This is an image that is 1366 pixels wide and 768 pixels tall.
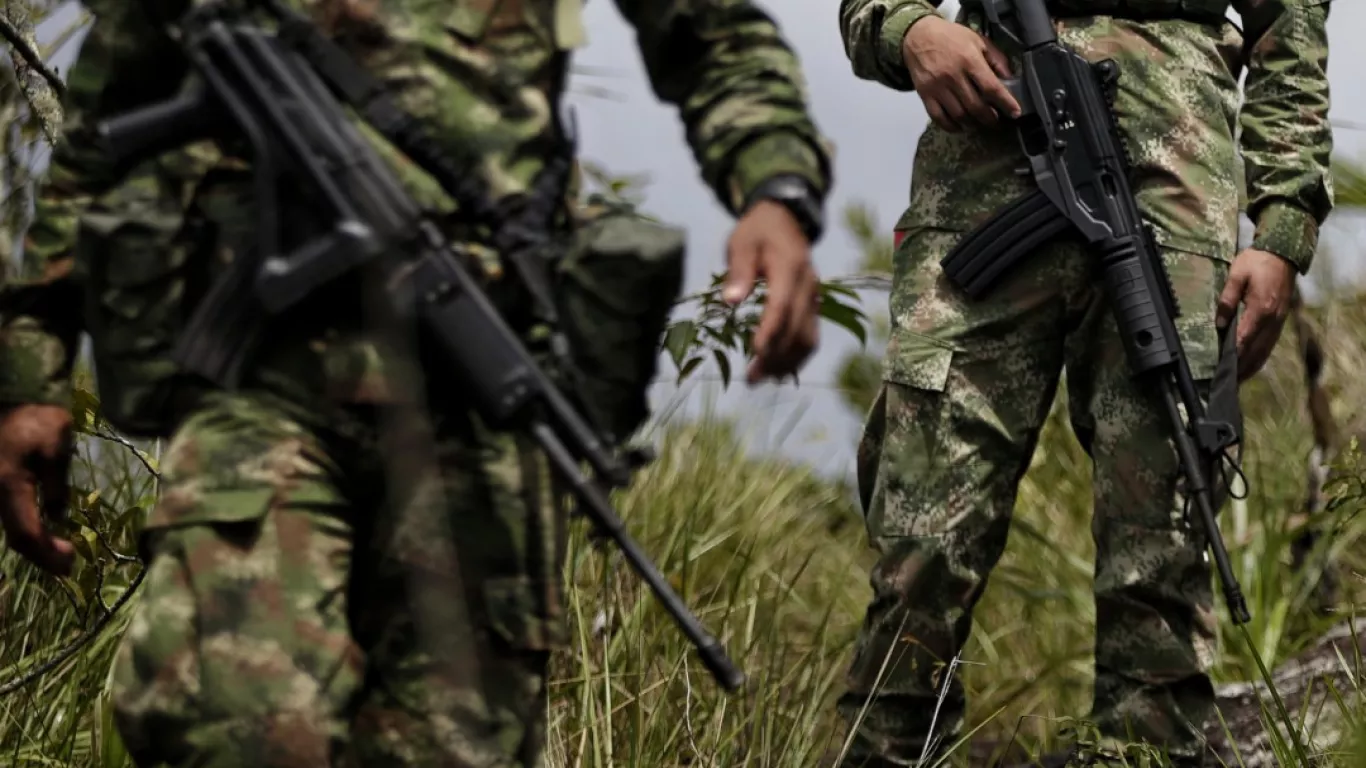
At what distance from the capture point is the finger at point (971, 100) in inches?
116

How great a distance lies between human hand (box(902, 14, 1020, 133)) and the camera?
9.63 feet

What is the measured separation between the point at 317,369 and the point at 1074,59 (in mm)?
1603

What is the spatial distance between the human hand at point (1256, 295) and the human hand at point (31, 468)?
5.96 ft

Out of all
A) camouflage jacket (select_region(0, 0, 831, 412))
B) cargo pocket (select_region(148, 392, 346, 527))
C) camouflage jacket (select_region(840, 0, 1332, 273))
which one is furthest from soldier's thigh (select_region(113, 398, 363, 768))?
camouflage jacket (select_region(840, 0, 1332, 273))

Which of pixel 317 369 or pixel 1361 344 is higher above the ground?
pixel 317 369

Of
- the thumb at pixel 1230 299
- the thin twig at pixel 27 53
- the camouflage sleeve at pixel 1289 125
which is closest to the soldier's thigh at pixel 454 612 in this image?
the thin twig at pixel 27 53

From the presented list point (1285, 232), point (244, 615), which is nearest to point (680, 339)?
point (1285, 232)

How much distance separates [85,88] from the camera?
6.06 ft

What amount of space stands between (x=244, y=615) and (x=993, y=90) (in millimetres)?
1634

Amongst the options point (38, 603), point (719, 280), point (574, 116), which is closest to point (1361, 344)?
point (719, 280)

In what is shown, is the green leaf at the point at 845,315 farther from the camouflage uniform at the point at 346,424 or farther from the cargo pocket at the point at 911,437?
the camouflage uniform at the point at 346,424

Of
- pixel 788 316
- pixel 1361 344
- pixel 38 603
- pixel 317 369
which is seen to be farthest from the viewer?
pixel 1361 344

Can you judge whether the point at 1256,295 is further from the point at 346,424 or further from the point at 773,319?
the point at 346,424

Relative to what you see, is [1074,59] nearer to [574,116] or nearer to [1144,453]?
[1144,453]
